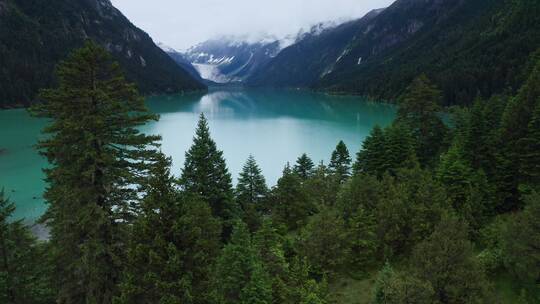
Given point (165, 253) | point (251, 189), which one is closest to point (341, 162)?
point (251, 189)

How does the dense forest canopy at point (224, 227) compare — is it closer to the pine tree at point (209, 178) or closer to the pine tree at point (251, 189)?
the pine tree at point (209, 178)

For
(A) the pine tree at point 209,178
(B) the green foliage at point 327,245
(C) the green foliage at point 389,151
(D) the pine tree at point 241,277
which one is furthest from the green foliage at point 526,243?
(A) the pine tree at point 209,178

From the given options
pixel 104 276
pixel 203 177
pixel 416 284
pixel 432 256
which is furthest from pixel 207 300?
pixel 203 177

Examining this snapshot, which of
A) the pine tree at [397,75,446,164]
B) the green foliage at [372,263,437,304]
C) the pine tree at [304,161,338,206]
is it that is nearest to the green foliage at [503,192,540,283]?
the green foliage at [372,263,437,304]

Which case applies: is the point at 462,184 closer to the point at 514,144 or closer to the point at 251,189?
the point at 514,144

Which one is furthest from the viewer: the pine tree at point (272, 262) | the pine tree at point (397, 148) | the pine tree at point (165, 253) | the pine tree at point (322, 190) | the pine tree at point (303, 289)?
the pine tree at point (322, 190)

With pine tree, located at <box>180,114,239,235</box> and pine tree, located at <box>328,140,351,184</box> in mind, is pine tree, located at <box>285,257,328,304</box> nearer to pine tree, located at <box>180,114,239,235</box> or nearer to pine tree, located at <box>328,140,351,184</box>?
pine tree, located at <box>180,114,239,235</box>

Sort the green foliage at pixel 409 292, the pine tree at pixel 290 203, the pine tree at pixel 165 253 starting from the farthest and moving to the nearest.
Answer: the pine tree at pixel 290 203 < the green foliage at pixel 409 292 < the pine tree at pixel 165 253
